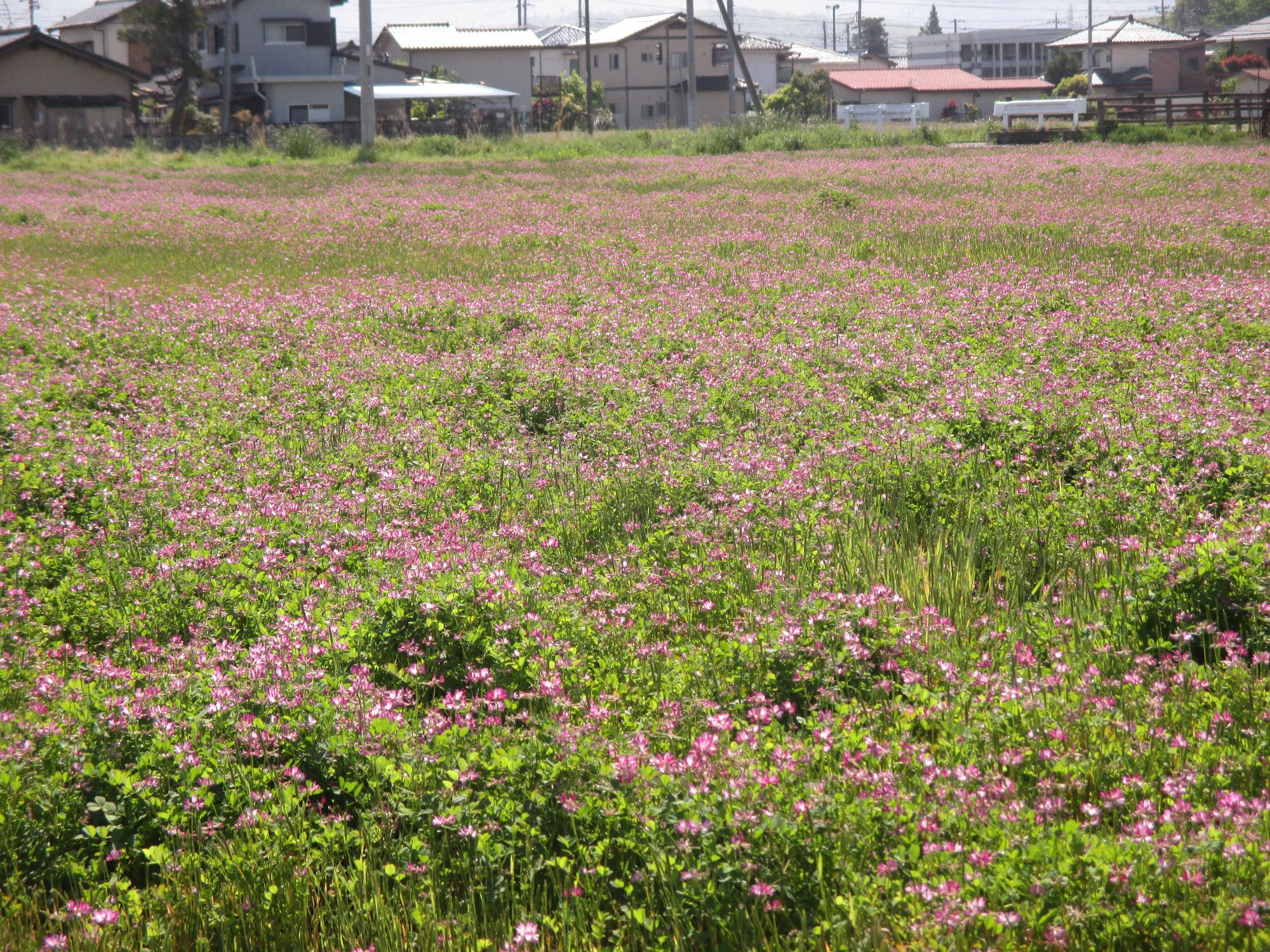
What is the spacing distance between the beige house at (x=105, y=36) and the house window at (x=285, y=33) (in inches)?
515

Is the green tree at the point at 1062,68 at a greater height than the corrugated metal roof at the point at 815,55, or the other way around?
the corrugated metal roof at the point at 815,55

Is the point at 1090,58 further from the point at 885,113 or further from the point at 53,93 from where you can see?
the point at 53,93

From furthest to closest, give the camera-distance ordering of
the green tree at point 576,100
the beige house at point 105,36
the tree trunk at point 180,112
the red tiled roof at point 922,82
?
the red tiled roof at point 922,82, the green tree at point 576,100, the beige house at point 105,36, the tree trunk at point 180,112

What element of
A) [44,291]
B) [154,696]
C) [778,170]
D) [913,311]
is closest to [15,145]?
[778,170]

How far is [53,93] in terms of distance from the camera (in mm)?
59938

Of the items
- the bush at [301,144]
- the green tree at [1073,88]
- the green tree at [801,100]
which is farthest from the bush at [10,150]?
the green tree at [1073,88]

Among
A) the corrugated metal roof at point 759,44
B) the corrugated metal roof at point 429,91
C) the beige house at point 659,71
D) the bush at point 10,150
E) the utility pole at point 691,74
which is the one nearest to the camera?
the bush at point 10,150

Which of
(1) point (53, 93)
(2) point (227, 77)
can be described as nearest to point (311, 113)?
(2) point (227, 77)

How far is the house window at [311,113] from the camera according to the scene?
69.8 m

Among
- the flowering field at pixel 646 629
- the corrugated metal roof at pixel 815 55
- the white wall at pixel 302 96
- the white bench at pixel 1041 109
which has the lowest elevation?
the flowering field at pixel 646 629

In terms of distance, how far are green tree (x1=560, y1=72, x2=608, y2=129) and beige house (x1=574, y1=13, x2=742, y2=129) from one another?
2317 mm

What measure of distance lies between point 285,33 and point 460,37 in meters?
23.4

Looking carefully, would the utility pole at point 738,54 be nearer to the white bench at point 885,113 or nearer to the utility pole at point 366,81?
the white bench at point 885,113

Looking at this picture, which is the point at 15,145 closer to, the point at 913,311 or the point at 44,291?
the point at 44,291
